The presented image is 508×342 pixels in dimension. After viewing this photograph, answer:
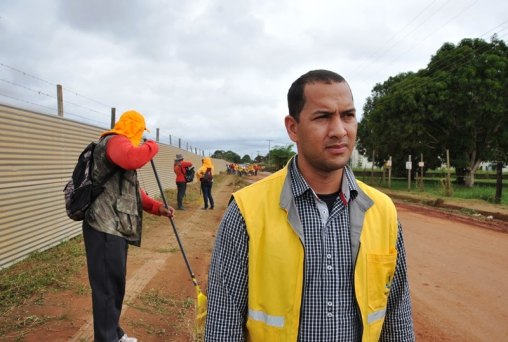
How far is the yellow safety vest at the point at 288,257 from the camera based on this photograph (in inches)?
62.7

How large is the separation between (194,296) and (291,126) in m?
4.10

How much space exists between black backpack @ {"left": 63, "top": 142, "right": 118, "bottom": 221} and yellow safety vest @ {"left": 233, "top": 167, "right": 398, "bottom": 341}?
66.0 inches

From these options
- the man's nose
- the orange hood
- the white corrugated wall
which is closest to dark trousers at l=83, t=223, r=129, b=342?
the orange hood

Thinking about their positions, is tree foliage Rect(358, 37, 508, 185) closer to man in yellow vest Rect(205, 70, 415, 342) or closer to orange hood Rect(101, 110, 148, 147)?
orange hood Rect(101, 110, 148, 147)

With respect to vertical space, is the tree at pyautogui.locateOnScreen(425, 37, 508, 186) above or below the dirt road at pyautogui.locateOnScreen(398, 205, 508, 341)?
above

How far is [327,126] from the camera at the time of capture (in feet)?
5.63

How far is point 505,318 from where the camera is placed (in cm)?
487

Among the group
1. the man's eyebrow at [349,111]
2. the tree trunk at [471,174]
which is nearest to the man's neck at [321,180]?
the man's eyebrow at [349,111]

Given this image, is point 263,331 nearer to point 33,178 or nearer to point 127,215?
point 127,215

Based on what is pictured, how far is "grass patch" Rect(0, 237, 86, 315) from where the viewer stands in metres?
4.83

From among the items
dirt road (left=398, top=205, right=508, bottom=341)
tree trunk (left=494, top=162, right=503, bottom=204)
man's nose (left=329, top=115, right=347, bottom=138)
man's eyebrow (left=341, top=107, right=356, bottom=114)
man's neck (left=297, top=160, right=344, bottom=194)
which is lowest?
dirt road (left=398, top=205, right=508, bottom=341)

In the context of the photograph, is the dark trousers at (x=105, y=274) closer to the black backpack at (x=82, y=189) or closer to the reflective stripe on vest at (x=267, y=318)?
the black backpack at (x=82, y=189)

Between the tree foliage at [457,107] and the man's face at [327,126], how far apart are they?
24.1 meters

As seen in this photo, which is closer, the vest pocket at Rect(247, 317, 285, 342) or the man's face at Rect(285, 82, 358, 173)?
the vest pocket at Rect(247, 317, 285, 342)
